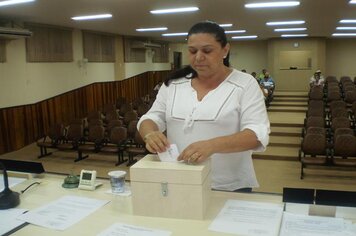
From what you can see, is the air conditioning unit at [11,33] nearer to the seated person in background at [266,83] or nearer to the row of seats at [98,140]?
the row of seats at [98,140]

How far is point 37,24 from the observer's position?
949 cm

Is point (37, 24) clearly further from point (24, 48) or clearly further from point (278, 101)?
point (278, 101)

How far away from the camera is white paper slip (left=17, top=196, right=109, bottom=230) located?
1538 mm

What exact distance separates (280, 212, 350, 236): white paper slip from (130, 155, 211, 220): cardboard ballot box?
1.11 feet

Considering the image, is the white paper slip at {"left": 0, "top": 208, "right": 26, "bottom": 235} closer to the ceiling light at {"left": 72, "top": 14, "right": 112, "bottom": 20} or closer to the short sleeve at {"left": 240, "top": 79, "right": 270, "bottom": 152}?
the short sleeve at {"left": 240, "top": 79, "right": 270, "bottom": 152}

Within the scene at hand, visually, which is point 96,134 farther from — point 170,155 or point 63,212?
point 170,155

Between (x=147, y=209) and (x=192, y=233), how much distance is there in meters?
0.25

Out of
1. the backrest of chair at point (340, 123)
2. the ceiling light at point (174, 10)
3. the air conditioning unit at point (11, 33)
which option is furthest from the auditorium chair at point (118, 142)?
the backrest of chair at point (340, 123)

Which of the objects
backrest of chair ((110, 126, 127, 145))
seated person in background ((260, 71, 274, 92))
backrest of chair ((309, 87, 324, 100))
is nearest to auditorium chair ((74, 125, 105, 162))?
backrest of chair ((110, 126, 127, 145))

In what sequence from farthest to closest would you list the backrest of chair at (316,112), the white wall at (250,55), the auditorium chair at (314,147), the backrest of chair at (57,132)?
the white wall at (250,55) → the backrest of chair at (316,112) → the backrest of chair at (57,132) → the auditorium chair at (314,147)

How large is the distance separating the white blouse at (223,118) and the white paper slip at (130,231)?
0.47 metres

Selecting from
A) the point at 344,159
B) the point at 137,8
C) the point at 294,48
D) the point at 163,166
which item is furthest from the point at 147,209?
the point at 294,48

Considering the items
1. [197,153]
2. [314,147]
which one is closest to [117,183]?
[197,153]

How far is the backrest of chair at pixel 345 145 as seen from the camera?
602 centimetres
